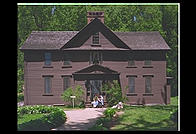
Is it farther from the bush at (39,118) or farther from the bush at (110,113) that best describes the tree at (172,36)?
the bush at (39,118)

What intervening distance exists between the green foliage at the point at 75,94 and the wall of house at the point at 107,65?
1.55 ft

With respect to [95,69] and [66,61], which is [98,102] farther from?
[66,61]

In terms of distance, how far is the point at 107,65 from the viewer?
1959cm

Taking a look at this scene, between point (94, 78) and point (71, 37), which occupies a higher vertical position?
point (71, 37)

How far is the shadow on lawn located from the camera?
47.9 feet

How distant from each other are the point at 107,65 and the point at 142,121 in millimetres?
5595

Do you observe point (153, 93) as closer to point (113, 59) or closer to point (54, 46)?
point (113, 59)

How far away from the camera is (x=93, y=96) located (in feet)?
64.1

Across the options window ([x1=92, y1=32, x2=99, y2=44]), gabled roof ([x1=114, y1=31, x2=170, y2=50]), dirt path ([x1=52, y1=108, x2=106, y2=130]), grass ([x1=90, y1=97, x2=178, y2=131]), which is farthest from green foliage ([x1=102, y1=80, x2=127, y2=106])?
window ([x1=92, y1=32, x2=99, y2=44])

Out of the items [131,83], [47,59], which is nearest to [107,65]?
[131,83]

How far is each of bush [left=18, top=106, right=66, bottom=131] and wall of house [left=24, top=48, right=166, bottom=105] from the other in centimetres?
159

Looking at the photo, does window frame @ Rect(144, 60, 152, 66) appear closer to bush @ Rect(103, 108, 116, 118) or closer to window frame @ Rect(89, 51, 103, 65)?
window frame @ Rect(89, 51, 103, 65)

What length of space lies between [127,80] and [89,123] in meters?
5.43

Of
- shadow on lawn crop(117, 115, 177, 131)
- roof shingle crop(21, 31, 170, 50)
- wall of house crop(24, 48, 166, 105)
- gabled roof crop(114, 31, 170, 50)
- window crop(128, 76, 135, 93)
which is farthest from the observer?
gabled roof crop(114, 31, 170, 50)
